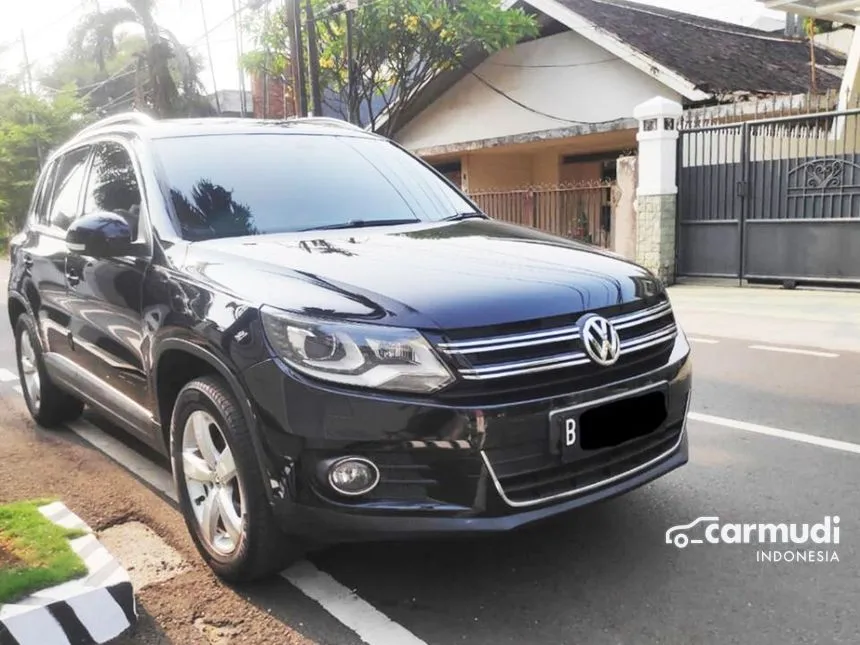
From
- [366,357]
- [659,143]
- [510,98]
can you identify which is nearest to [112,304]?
[366,357]

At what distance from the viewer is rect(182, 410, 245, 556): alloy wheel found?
10.00 ft

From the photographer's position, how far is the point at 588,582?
123 inches

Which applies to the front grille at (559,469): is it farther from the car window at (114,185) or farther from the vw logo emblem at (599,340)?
the car window at (114,185)

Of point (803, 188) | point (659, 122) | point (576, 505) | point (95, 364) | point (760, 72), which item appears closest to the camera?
point (576, 505)

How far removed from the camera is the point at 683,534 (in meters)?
3.52

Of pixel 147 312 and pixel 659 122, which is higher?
pixel 659 122

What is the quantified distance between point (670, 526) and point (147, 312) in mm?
2325

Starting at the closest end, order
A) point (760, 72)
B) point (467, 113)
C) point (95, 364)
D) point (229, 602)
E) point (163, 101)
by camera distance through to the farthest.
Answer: point (229, 602) < point (95, 364) < point (760, 72) < point (467, 113) < point (163, 101)

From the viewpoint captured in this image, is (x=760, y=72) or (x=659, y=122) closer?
(x=659, y=122)

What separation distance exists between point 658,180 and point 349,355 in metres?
11.1

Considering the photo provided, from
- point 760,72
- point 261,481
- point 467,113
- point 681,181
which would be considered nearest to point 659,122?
point 681,181

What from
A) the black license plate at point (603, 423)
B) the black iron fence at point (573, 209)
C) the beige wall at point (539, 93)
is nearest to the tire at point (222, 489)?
the black license plate at point (603, 423)

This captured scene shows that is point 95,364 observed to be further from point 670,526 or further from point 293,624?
point 670,526

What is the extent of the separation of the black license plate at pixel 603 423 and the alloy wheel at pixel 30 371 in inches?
149
